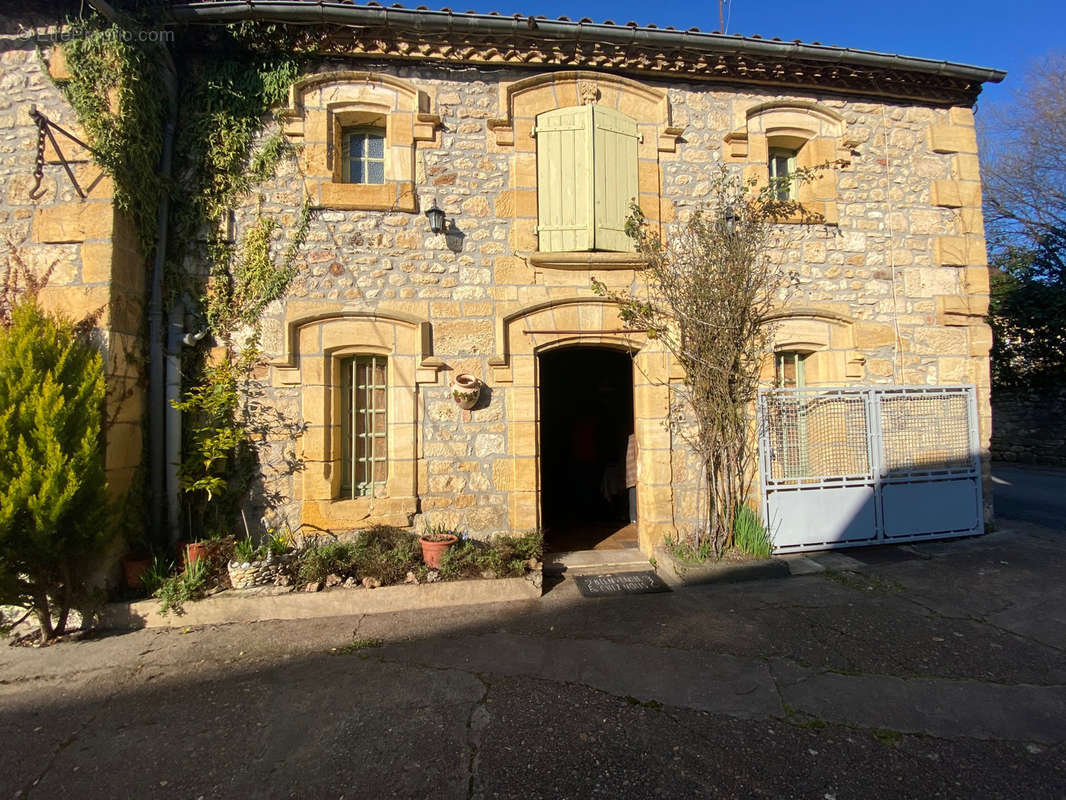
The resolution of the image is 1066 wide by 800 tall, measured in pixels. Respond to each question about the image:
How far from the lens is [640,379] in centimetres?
551

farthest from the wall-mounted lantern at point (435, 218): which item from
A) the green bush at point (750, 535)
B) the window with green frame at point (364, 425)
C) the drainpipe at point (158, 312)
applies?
the green bush at point (750, 535)

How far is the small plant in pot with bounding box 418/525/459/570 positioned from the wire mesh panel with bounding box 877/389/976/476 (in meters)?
4.78

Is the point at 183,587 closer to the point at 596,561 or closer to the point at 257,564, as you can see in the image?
the point at 257,564

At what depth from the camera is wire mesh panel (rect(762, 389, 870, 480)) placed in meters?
5.39

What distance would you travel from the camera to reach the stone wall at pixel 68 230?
170 inches

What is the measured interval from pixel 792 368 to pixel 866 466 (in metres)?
1.33

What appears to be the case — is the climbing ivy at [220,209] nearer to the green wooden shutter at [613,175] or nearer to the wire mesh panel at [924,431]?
the green wooden shutter at [613,175]

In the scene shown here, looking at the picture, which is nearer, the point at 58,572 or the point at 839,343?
the point at 58,572

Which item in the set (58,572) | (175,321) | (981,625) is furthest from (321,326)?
Result: (981,625)

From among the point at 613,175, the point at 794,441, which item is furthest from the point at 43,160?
the point at 794,441

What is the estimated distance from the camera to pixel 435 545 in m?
4.66

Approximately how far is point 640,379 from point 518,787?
13.1 ft

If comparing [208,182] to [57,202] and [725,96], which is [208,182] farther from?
[725,96]

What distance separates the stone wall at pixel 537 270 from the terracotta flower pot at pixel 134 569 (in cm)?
113
